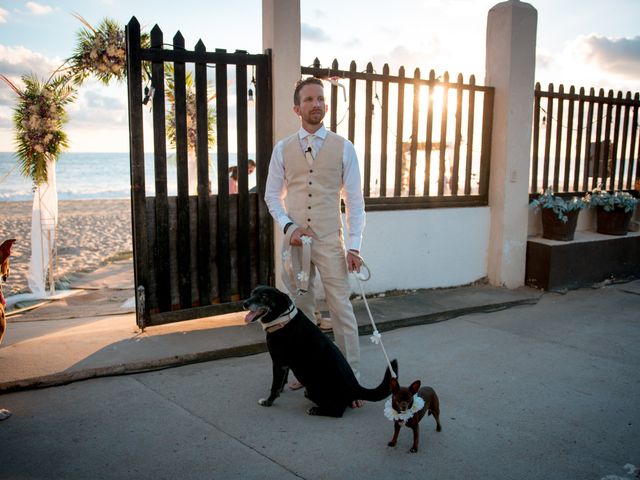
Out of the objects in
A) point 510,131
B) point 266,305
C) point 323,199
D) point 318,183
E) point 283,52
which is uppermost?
point 283,52

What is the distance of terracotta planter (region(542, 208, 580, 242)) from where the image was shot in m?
7.07

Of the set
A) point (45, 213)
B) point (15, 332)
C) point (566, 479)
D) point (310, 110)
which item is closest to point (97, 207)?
point (45, 213)

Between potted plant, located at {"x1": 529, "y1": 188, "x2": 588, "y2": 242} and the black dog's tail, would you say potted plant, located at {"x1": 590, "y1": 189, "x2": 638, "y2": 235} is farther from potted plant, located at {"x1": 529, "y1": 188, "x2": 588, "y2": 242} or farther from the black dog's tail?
the black dog's tail

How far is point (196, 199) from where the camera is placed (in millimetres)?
5074

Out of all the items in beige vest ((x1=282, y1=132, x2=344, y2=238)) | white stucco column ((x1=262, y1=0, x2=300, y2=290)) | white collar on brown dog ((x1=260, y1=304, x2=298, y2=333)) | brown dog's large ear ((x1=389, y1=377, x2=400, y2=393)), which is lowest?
brown dog's large ear ((x1=389, y1=377, x2=400, y2=393))

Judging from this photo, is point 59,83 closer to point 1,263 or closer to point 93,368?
point 1,263

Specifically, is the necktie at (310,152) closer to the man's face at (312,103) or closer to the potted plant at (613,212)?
the man's face at (312,103)

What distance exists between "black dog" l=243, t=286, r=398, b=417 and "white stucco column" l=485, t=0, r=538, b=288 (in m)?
4.30

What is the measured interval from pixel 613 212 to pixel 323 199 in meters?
5.82

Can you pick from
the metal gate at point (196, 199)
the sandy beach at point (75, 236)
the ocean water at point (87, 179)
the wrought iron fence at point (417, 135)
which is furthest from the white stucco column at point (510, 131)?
the ocean water at point (87, 179)

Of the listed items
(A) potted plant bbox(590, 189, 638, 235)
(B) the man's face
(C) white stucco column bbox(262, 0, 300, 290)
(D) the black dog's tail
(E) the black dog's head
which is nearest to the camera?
(D) the black dog's tail

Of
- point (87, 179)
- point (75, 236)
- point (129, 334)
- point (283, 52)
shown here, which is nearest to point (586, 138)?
point (283, 52)

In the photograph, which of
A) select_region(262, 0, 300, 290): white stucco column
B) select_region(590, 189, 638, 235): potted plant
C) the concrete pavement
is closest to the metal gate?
select_region(262, 0, 300, 290): white stucco column

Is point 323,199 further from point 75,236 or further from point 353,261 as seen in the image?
point 75,236
